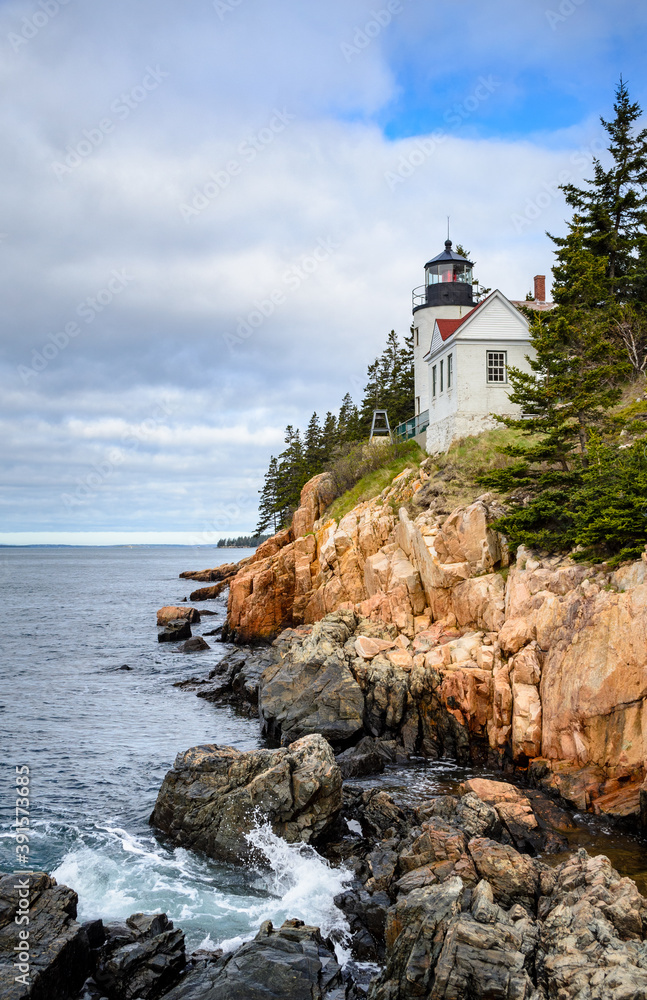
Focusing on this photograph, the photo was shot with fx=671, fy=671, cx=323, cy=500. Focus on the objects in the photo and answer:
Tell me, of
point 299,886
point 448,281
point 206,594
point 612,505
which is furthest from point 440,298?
point 206,594

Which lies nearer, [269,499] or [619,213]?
[619,213]

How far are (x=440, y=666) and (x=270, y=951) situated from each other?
37.1 ft

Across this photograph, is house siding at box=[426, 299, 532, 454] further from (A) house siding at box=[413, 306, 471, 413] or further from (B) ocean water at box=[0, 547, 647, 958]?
(B) ocean water at box=[0, 547, 647, 958]

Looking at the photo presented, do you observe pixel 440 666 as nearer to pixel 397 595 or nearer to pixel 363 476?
pixel 397 595

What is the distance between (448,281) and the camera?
38.2 meters

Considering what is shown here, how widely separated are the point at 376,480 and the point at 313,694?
17800 millimetres

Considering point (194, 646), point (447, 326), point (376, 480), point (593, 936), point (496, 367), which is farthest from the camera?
point (194, 646)

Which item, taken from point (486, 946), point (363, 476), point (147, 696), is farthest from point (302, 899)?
point (363, 476)

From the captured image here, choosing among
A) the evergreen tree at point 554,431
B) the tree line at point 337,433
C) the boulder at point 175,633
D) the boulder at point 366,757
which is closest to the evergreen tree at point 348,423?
the tree line at point 337,433

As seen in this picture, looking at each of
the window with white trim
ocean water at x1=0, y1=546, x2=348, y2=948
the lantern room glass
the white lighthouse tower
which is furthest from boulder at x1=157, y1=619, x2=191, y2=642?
the lantern room glass

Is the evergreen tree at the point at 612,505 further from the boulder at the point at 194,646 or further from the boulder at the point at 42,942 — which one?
the boulder at the point at 194,646

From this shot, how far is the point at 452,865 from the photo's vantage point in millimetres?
11016

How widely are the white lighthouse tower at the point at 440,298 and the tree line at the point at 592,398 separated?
6.33m

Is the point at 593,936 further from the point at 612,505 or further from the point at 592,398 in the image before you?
the point at 592,398
